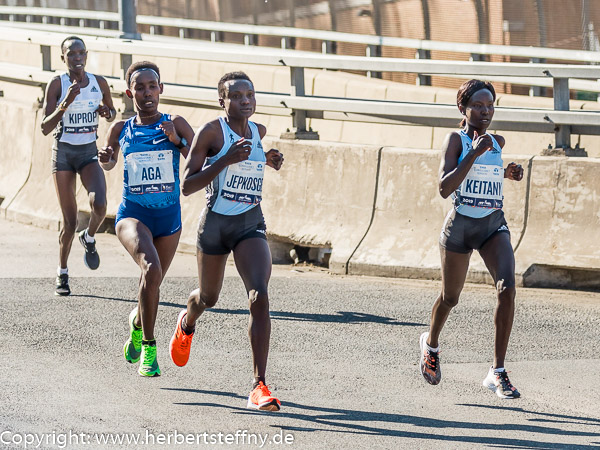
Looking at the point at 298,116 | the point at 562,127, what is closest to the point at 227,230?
the point at 562,127

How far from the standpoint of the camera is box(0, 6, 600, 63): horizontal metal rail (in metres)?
13.7

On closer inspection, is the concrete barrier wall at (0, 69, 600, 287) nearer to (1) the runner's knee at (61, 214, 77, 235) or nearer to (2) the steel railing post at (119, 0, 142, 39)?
(1) the runner's knee at (61, 214, 77, 235)

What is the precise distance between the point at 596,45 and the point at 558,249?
3508 millimetres

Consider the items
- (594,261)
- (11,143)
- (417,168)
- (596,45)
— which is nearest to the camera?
(594,261)

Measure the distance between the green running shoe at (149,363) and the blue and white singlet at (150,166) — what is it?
3.10 feet

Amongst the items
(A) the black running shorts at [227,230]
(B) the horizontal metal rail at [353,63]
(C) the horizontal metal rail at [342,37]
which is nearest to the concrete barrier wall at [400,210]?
(B) the horizontal metal rail at [353,63]

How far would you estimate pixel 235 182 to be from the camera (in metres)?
7.45

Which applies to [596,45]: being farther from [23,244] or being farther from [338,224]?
[23,244]

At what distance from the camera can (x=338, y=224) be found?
11836mm

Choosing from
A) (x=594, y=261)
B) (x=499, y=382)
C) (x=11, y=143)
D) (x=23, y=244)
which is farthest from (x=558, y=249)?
(x=11, y=143)

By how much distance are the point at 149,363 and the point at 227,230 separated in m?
0.96

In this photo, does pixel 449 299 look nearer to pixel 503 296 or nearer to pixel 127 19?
pixel 503 296

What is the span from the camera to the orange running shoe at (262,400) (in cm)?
694

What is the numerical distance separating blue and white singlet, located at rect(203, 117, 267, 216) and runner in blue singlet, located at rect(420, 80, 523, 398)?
1.12 m
